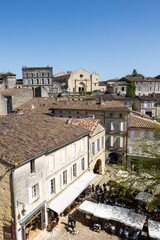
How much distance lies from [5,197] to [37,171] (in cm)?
257

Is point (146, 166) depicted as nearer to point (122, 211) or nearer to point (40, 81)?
point (122, 211)

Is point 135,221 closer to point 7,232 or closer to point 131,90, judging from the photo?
point 7,232

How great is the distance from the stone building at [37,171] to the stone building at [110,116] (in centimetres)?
970

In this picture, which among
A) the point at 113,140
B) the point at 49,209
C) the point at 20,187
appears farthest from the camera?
the point at 113,140

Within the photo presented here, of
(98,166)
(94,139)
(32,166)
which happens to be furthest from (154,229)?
(98,166)

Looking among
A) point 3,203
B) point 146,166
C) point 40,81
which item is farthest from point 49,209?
point 40,81

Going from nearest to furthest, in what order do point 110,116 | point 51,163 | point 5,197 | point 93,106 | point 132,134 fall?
point 5,197, point 51,163, point 132,134, point 110,116, point 93,106

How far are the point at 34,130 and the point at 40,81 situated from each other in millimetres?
48965

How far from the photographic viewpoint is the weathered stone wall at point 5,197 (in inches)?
Answer: 477

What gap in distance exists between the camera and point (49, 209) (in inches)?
619

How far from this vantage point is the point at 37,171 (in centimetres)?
1407

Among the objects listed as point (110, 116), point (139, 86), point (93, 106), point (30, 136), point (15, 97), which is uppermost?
point (139, 86)

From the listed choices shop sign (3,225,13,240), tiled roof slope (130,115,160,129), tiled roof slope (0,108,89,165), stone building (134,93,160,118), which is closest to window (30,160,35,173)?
tiled roof slope (0,108,89,165)

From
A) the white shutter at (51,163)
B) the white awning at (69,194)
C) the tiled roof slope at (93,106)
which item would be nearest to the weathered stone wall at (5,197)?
the white awning at (69,194)
